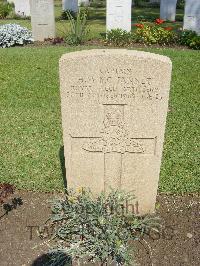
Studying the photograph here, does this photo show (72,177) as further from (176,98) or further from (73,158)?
(176,98)

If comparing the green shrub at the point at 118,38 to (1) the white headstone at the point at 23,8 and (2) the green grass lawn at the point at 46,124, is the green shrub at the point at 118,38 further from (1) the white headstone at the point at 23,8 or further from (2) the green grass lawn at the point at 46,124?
(1) the white headstone at the point at 23,8

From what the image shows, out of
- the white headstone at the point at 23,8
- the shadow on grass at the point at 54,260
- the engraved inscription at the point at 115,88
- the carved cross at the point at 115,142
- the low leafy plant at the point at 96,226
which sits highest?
the white headstone at the point at 23,8

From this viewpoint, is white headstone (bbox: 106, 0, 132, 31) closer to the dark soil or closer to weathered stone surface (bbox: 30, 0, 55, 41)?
weathered stone surface (bbox: 30, 0, 55, 41)

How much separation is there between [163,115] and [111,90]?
1.85 feet

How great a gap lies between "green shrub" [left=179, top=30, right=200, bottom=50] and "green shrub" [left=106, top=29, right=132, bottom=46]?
174 centimetres

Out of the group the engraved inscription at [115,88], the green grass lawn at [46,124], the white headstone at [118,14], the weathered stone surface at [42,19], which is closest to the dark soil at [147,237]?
the green grass lawn at [46,124]

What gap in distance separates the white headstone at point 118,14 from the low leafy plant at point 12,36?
284 cm

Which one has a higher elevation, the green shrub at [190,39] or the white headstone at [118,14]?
the white headstone at [118,14]

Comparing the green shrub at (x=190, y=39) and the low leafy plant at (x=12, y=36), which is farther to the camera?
the low leafy plant at (x=12, y=36)

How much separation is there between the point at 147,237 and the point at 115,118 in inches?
53.6

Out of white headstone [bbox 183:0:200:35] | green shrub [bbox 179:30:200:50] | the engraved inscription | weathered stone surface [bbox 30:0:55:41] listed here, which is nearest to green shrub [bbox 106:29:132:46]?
green shrub [bbox 179:30:200:50]

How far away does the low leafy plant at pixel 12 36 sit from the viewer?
11.8 metres

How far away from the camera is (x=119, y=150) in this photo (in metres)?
3.70

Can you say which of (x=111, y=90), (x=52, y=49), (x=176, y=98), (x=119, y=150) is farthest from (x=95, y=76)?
(x=52, y=49)
